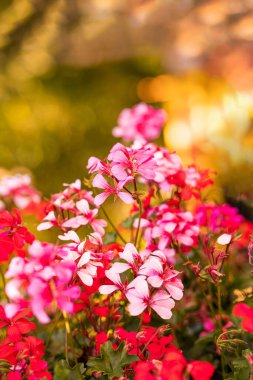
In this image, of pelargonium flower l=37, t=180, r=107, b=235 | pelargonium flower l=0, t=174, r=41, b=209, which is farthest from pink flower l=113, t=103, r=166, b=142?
pelargonium flower l=37, t=180, r=107, b=235

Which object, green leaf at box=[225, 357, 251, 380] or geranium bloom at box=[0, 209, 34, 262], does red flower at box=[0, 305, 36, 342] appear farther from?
green leaf at box=[225, 357, 251, 380]

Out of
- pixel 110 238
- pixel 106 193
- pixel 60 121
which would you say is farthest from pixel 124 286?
pixel 60 121

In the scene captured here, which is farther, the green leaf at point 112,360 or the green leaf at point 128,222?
the green leaf at point 128,222

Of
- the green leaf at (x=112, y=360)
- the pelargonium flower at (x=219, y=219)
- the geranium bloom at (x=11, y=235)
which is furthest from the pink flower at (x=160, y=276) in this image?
the pelargonium flower at (x=219, y=219)

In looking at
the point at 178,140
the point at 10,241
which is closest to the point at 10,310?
the point at 10,241

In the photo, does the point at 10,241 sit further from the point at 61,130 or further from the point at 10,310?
the point at 61,130

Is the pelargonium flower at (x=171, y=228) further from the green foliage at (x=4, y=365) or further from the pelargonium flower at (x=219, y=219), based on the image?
the green foliage at (x=4, y=365)

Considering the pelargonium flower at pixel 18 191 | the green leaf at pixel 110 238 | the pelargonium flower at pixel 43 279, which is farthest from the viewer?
the pelargonium flower at pixel 18 191
